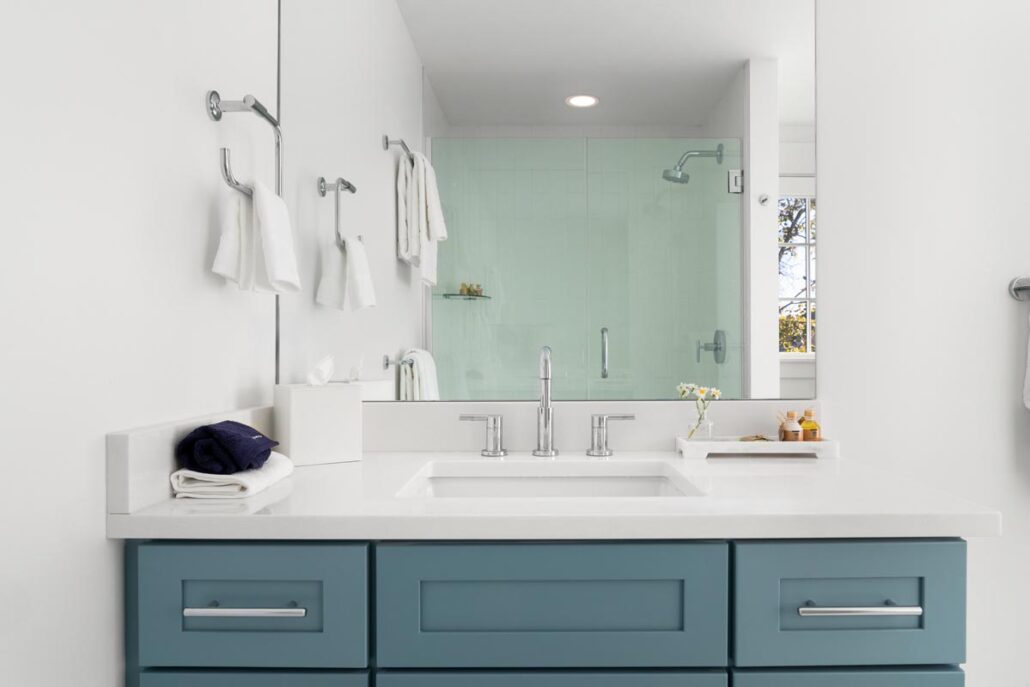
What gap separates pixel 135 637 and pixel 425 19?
4.87 ft

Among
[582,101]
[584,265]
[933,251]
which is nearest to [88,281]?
[584,265]

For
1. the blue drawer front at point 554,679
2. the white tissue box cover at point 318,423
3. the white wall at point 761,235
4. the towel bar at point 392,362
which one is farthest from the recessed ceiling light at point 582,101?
the blue drawer front at point 554,679

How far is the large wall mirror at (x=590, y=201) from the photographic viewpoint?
1.82m

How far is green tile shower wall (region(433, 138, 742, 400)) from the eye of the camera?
181cm

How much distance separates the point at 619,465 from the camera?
1656 mm

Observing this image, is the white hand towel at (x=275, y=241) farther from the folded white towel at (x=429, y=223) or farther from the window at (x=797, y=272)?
the window at (x=797, y=272)

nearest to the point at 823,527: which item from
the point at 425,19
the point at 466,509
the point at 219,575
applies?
the point at 466,509

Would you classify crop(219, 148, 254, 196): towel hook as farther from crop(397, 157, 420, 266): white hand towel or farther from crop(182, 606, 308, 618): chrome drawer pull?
crop(182, 606, 308, 618): chrome drawer pull

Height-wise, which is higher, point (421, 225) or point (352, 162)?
point (352, 162)

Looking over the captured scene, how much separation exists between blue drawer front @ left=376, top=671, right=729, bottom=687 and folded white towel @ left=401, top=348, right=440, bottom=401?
2.68ft

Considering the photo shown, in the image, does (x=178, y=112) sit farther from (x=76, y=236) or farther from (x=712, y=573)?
(x=712, y=573)

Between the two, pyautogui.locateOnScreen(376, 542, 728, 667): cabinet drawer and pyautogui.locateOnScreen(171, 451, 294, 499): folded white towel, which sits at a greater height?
pyautogui.locateOnScreen(171, 451, 294, 499): folded white towel

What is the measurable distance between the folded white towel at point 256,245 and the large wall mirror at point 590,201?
33 cm

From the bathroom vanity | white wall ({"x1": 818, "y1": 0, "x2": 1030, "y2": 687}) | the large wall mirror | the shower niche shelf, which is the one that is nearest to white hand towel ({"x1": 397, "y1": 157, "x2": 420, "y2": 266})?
the large wall mirror
